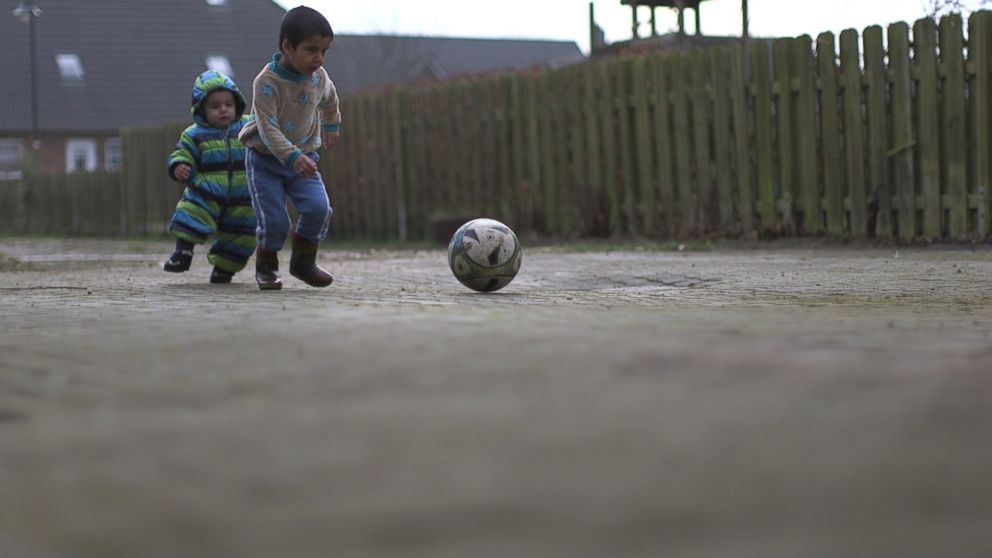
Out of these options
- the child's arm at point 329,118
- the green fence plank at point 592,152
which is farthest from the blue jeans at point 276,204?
the green fence plank at point 592,152

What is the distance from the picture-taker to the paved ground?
Answer: 166 cm

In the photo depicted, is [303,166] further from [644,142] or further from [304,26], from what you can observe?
[644,142]

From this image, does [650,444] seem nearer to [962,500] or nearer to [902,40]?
[962,500]

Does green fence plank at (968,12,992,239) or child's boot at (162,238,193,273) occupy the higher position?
green fence plank at (968,12,992,239)

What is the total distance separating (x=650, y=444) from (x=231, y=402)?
0.85 meters

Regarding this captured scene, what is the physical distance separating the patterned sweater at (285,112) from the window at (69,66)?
119 feet

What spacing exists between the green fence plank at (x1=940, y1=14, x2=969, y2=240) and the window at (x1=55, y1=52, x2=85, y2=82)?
3478cm

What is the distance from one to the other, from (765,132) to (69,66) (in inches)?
1314

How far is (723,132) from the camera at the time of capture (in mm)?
12172

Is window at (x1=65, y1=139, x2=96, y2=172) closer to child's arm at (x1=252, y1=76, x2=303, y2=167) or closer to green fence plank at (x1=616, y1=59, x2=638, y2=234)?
green fence plank at (x1=616, y1=59, x2=638, y2=234)

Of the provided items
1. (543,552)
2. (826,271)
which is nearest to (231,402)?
(543,552)

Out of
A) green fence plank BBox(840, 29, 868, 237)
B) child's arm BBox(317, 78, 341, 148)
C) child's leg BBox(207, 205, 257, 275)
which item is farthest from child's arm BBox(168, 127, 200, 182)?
green fence plank BBox(840, 29, 868, 237)

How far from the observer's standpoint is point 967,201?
33.2 feet

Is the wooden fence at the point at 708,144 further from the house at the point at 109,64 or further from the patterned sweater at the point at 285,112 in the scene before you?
the house at the point at 109,64
